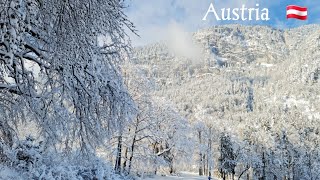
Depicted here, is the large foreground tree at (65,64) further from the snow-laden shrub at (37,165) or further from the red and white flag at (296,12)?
the red and white flag at (296,12)

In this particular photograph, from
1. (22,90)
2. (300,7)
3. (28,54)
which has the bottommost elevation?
(22,90)

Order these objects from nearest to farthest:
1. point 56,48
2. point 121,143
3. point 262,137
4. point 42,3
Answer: point 42,3 < point 56,48 < point 121,143 < point 262,137

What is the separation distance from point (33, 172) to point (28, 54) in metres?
6.74

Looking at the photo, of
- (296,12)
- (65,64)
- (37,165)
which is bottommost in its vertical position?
(37,165)

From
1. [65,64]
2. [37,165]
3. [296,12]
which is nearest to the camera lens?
[65,64]

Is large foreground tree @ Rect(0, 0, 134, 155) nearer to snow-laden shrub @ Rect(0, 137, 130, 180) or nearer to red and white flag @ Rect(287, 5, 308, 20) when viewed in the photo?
snow-laden shrub @ Rect(0, 137, 130, 180)

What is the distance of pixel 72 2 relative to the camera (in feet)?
15.2

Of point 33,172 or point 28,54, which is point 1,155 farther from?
point 33,172

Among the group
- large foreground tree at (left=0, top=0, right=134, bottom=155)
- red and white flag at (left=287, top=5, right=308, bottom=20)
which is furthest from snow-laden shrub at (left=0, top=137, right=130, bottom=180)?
red and white flag at (left=287, top=5, right=308, bottom=20)

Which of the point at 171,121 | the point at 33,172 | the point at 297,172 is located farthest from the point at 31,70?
the point at 297,172

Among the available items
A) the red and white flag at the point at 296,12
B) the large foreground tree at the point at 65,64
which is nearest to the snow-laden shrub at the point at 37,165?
the large foreground tree at the point at 65,64

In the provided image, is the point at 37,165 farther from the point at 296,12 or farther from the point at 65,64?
the point at 296,12

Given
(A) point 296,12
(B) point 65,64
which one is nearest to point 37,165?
(B) point 65,64

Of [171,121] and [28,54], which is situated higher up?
[171,121]
